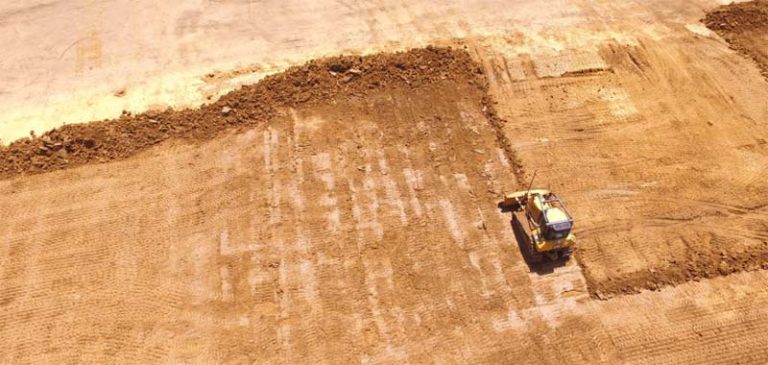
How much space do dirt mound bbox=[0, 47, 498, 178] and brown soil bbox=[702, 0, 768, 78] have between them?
7704 millimetres

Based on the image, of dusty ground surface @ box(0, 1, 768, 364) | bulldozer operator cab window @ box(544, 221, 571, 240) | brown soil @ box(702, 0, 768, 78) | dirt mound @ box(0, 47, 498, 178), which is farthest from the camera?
brown soil @ box(702, 0, 768, 78)

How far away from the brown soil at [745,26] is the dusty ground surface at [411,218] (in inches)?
24.3

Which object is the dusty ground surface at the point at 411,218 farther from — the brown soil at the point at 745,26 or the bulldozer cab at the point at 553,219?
the bulldozer cab at the point at 553,219

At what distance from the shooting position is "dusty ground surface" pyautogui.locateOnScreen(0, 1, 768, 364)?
29.7ft

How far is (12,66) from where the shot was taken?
1325cm

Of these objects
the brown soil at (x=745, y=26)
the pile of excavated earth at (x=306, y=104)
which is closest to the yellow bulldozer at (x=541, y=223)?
the pile of excavated earth at (x=306, y=104)

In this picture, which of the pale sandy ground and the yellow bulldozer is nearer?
the yellow bulldozer

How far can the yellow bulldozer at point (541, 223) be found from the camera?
9398mm

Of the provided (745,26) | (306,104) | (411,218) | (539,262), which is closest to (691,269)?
(539,262)

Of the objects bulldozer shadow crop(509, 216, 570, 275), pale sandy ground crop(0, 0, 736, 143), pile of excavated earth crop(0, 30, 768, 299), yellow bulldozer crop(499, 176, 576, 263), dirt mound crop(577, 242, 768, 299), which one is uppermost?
pale sandy ground crop(0, 0, 736, 143)

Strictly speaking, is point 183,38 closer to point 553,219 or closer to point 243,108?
point 243,108

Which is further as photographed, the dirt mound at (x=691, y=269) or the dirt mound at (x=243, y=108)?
the dirt mound at (x=243, y=108)

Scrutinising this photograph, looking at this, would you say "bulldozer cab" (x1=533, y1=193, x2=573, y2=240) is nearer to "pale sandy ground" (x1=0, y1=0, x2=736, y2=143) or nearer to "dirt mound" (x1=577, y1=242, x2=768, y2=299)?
"dirt mound" (x1=577, y1=242, x2=768, y2=299)

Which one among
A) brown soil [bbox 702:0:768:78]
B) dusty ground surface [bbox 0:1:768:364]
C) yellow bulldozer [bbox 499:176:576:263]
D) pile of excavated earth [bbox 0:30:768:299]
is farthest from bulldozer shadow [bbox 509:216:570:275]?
brown soil [bbox 702:0:768:78]
